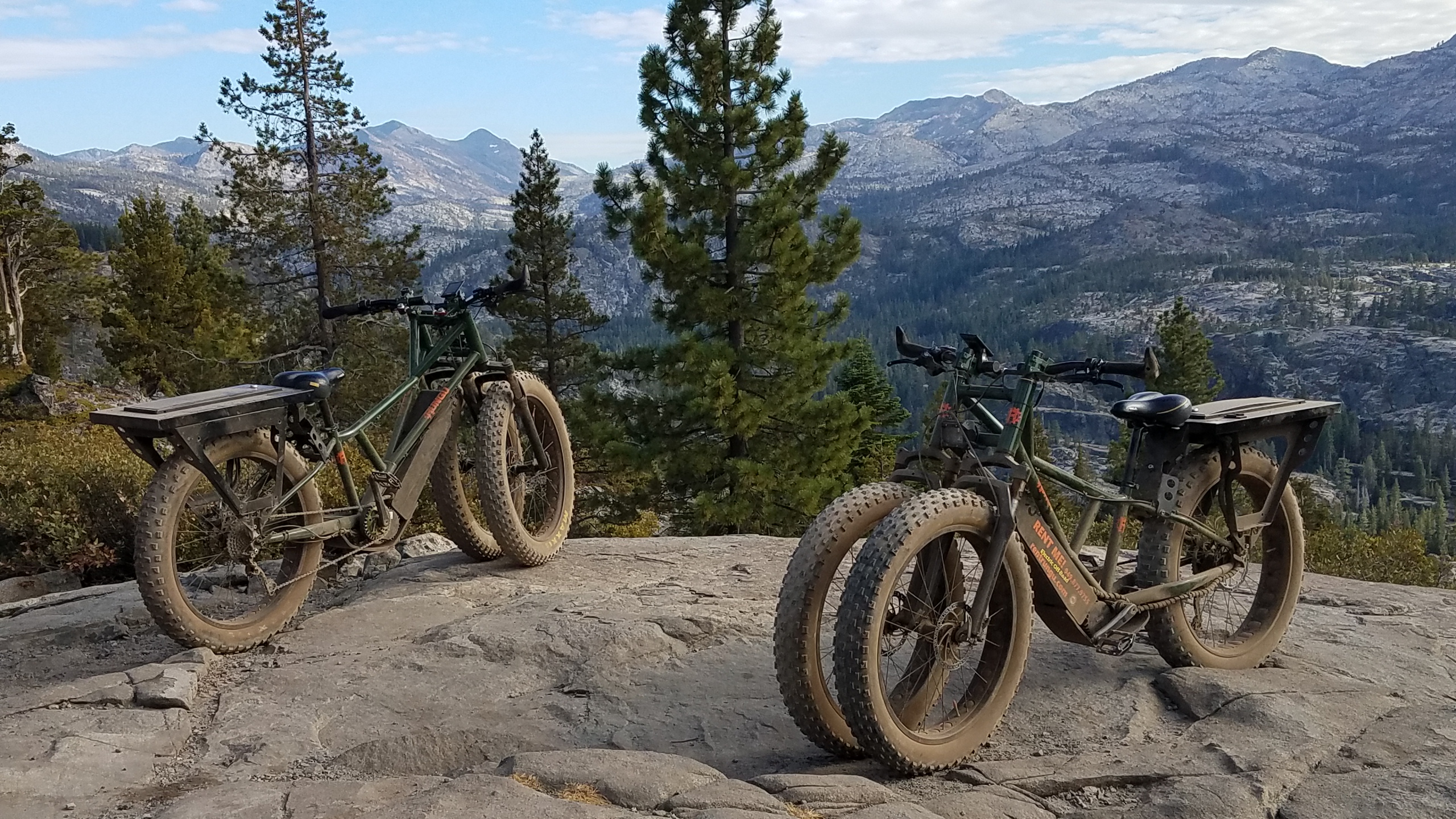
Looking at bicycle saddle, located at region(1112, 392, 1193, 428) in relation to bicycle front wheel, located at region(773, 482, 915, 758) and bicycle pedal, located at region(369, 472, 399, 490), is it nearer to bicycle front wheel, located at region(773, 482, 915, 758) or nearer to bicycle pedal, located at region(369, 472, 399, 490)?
bicycle front wheel, located at region(773, 482, 915, 758)

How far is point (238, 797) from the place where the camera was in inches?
135

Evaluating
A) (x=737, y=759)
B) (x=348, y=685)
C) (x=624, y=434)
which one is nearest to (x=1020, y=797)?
(x=737, y=759)

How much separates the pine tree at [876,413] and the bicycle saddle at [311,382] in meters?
26.1

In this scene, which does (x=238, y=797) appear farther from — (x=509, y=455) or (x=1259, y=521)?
(x=1259, y=521)

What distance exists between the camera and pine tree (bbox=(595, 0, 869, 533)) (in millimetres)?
18953

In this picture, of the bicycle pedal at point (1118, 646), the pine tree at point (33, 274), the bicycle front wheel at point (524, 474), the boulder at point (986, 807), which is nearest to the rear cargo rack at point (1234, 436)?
the bicycle pedal at point (1118, 646)

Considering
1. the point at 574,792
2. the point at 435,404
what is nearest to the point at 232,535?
the point at 435,404

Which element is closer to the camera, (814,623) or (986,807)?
(986,807)

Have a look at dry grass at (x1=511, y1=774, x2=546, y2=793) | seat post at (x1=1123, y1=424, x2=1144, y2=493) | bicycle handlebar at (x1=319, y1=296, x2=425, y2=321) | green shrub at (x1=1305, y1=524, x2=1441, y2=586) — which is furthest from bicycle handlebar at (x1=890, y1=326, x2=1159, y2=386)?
green shrub at (x1=1305, y1=524, x2=1441, y2=586)

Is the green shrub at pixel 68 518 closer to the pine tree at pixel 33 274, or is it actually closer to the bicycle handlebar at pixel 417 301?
the bicycle handlebar at pixel 417 301

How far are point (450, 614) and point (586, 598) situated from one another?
851 mm

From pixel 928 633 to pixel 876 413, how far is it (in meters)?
26.9

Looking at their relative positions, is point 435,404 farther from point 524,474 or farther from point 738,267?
point 738,267

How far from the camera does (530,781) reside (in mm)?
3516
